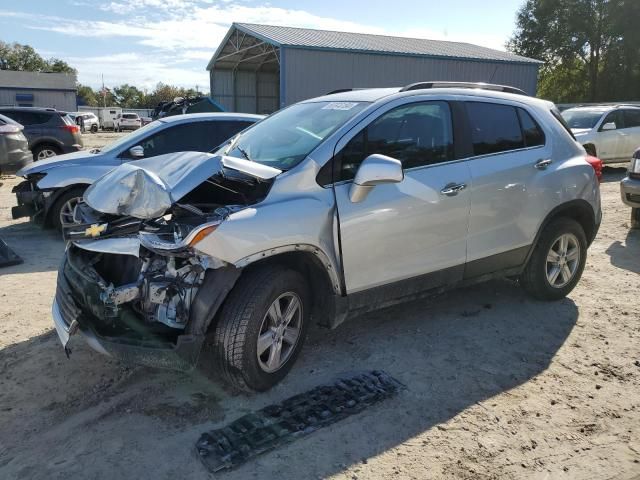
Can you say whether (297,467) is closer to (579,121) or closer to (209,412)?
(209,412)

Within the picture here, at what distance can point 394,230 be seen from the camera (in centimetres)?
372

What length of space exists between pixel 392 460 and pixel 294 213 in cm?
151

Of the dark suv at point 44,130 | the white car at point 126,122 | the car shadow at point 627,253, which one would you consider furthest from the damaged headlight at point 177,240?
the white car at point 126,122

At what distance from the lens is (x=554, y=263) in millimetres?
5004

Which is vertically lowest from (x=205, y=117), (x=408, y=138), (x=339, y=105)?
(x=408, y=138)

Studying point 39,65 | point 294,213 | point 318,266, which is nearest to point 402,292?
point 318,266

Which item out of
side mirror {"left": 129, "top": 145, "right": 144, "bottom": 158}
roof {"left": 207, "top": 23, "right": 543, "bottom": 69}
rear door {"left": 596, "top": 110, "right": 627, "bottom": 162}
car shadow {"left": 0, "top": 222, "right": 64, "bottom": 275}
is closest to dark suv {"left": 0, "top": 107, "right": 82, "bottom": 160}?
car shadow {"left": 0, "top": 222, "right": 64, "bottom": 275}

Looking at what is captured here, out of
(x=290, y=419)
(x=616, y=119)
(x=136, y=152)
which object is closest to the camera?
(x=290, y=419)

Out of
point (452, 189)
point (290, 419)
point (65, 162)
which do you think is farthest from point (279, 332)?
point (65, 162)

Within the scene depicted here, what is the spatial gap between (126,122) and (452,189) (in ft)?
162

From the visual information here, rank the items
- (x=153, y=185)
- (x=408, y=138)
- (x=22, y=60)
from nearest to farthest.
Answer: (x=153, y=185) < (x=408, y=138) < (x=22, y=60)

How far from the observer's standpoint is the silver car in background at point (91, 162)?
7.00 metres

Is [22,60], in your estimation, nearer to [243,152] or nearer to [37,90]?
[37,90]

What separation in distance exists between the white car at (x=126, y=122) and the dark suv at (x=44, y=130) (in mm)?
36898
